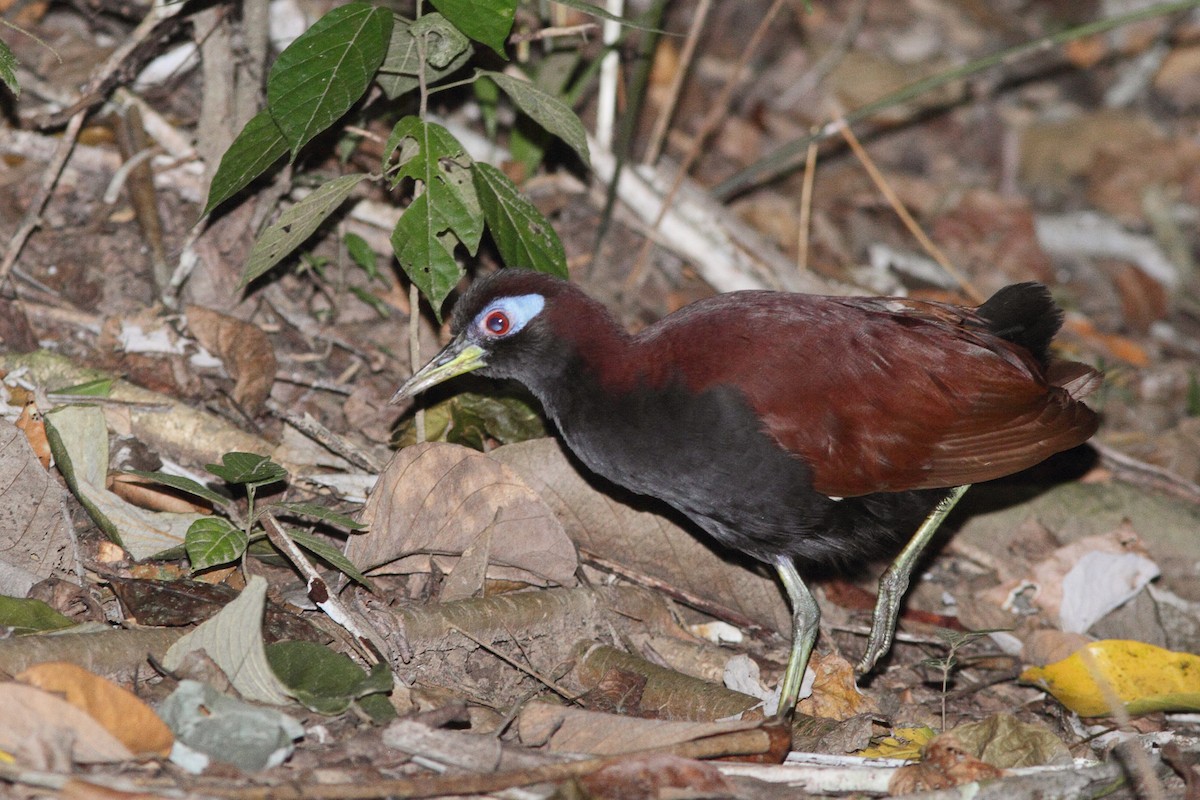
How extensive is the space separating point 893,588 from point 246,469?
95.2 inches

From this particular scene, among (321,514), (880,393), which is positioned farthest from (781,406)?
(321,514)

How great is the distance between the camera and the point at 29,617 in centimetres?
366

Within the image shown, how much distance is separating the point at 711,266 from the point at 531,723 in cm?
306

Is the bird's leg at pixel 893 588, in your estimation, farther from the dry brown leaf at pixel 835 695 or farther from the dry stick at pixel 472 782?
the dry stick at pixel 472 782

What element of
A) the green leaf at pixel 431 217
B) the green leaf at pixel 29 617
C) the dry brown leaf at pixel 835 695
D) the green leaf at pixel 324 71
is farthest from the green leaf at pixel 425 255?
the dry brown leaf at pixel 835 695

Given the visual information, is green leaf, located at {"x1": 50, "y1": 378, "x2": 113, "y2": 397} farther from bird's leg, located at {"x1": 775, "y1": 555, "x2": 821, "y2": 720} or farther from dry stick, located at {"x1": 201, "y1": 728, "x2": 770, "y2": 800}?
bird's leg, located at {"x1": 775, "y1": 555, "x2": 821, "y2": 720}

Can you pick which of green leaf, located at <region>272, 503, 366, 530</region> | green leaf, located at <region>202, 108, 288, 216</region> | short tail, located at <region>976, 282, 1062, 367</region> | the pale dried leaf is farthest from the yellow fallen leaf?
green leaf, located at <region>202, 108, 288, 216</region>

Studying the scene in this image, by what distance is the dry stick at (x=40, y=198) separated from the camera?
4.79 m

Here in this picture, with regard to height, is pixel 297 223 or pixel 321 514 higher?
pixel 297 223

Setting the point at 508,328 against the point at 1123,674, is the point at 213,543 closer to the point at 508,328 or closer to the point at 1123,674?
the point at 508,328

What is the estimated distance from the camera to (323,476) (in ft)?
15.0

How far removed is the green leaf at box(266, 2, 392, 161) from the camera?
385cm

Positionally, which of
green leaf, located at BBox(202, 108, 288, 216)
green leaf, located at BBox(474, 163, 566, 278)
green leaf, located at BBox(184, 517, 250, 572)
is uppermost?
green leaf, located at BBox(202, 108, 288, 216)

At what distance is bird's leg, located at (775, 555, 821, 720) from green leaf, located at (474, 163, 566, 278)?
1.37 metres
